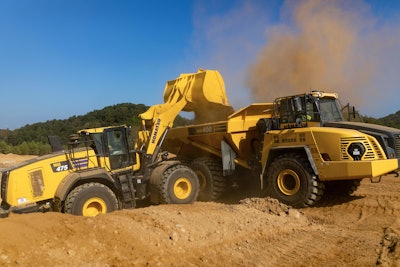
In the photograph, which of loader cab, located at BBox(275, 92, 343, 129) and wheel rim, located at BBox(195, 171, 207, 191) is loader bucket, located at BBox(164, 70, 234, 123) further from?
loader cab, located at BBox(275, 92, 343, 129)

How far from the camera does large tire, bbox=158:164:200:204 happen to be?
9.53 meters

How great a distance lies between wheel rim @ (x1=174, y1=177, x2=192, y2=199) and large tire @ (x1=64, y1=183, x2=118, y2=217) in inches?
71.8

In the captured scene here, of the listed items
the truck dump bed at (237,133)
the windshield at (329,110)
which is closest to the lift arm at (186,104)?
the truck dump bed at (237,133)

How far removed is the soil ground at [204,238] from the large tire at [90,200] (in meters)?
1.28

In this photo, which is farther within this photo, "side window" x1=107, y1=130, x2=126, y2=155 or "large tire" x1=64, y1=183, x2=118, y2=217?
"side window" x1=107, y1=130, x2=126, y2=155

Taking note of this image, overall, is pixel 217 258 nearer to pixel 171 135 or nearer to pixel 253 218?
pixel 253 218

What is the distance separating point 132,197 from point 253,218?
3.12 m

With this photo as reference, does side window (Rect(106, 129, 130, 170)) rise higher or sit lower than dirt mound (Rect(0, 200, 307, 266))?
higher

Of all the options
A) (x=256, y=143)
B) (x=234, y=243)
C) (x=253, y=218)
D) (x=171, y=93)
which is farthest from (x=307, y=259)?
(x=171, y=93)

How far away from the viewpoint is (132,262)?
5.14 m

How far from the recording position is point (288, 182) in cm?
941

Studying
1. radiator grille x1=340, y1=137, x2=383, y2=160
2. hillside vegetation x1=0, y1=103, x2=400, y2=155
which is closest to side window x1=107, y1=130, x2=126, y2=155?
radiator grille x1=340, y1=137, x2=383, y2=160

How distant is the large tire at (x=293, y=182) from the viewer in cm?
882

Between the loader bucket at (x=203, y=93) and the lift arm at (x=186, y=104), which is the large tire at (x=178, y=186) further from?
the loader bucket at (x=203, y=93)
